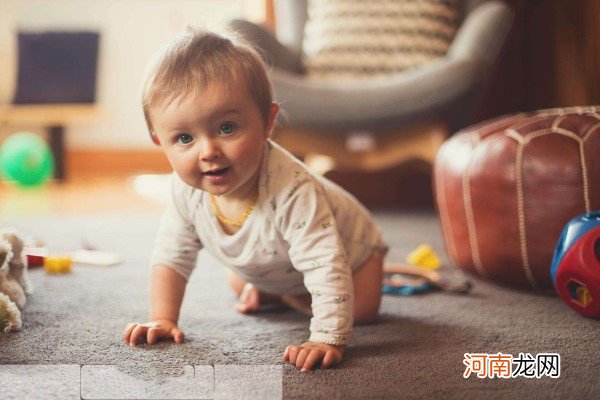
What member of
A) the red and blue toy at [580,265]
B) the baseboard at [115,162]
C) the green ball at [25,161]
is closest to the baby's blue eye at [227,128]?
the red and blue toy at [580,265]

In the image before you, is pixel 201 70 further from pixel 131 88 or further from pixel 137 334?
pixel 131 88

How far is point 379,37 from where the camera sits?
7.29 feet

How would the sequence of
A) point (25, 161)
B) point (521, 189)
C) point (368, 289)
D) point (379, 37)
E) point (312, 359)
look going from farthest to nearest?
point (25, 161), point (379, 37), point (521, 189), point (368, 289), point (312, 359)

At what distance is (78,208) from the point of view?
7.37 feet

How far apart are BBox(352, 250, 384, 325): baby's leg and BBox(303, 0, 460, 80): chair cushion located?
1.32 metres

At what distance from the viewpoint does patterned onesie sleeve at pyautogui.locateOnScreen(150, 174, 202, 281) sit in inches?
37.1

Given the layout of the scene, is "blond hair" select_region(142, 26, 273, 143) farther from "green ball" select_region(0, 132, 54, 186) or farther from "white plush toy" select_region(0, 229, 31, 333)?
"green ball" select_region(0, 132, 54, 186)

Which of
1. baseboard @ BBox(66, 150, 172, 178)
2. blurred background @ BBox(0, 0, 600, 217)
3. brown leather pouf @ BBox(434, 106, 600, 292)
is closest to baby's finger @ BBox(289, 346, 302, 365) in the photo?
brown leather pouf @ BBox(434, 106, 600, 292)

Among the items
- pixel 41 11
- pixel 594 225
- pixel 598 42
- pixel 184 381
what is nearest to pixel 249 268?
pixel 184 381

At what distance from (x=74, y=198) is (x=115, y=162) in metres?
1.06

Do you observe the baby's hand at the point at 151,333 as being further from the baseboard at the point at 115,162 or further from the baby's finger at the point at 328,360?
the baseboard at the point at 115,162

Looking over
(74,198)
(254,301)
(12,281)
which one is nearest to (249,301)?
(254,301)

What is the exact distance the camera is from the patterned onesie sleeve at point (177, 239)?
37.1 inches

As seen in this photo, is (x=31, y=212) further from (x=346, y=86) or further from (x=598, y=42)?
(x=598, y=42)
